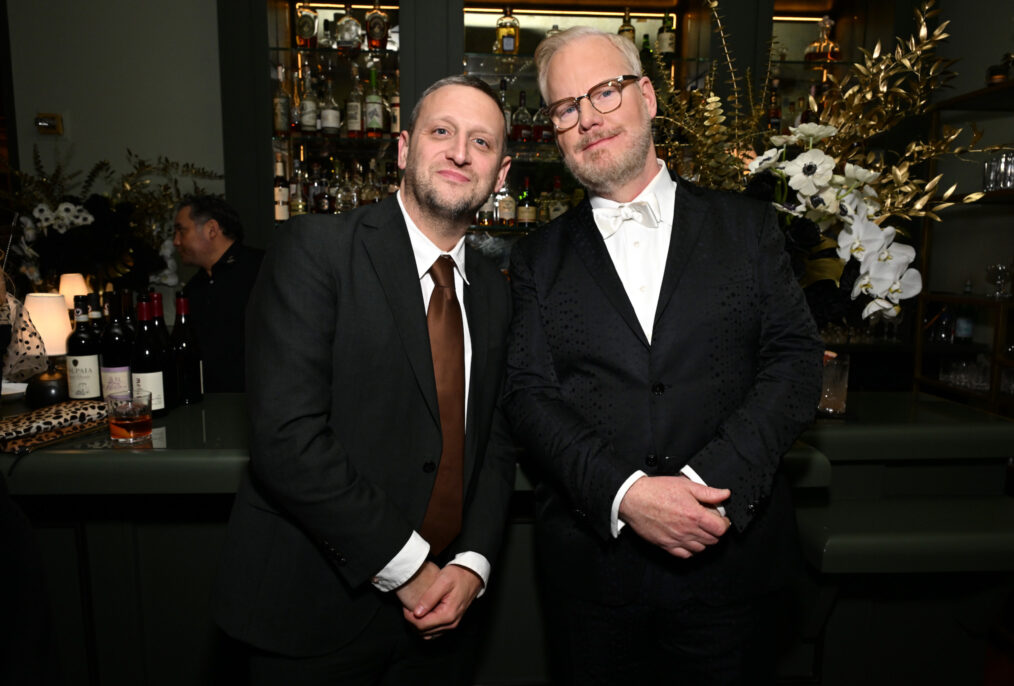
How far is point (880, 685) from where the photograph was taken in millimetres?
1723

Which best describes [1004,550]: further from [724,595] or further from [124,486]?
[124,486]

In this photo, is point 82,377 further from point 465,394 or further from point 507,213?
point 507,213

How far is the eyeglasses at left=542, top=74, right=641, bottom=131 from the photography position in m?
1.24

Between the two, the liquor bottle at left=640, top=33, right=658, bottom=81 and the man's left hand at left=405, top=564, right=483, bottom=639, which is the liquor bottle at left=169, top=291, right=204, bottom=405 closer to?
the man's left hand at left=405, top=564, right=483, bottom=639

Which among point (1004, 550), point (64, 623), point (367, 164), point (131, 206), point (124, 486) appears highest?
point (367, 164)

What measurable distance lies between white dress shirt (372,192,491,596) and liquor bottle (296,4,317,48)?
2.53 meters

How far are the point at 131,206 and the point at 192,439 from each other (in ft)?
4.65

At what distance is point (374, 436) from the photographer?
3.73ft

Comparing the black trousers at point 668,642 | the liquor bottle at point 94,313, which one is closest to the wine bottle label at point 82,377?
the liquor bottle at point 94,313

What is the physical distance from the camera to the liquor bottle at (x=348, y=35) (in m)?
3.28

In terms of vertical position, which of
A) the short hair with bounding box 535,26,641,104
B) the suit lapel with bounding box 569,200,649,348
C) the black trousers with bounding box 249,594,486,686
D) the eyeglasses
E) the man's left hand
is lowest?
the black trousers with bounding box 249,594,486,686

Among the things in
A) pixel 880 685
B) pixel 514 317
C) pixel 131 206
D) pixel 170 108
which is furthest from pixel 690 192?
pixel 170 108

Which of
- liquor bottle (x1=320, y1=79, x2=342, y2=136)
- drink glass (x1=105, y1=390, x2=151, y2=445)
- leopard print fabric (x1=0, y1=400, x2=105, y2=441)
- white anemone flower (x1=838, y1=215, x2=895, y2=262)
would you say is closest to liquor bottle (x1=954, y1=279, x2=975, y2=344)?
white anemone flower (x1=838, y1=215, x2=895, y2=262)

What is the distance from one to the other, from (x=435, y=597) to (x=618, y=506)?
0.35 metres
